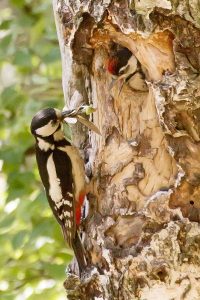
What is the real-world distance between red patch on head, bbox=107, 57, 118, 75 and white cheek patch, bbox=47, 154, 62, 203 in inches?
21.0

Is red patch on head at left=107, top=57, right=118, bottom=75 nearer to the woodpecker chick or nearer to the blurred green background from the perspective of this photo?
the woodpecker chick

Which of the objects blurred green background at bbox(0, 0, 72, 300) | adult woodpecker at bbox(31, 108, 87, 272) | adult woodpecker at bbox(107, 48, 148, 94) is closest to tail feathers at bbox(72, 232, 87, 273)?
adult woodpecker at bbox(31, 108, 87, 272)

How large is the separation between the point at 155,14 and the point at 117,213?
73 centimetres

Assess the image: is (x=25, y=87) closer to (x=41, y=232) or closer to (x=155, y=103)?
(x=41, y=232)

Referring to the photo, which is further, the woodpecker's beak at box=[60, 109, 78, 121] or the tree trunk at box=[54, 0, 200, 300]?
the woodpecker's beak at box=[60, 109, 78, 121]

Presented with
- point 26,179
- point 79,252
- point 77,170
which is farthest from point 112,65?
point 26,179

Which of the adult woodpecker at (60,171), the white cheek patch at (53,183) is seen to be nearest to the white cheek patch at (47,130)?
the adult woodpecker at (60,171)

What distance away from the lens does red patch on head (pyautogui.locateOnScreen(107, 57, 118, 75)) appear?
305cm

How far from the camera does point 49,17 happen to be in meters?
4.45

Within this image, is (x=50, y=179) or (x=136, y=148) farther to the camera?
(x=50, y=179)

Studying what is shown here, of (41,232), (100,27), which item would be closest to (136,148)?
(100,27)

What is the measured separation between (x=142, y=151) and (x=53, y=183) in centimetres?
53

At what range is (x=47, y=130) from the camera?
3.37 metres

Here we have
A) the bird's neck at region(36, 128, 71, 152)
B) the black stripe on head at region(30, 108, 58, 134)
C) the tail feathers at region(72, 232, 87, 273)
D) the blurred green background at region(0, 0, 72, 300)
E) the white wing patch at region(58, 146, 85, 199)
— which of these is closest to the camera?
the tail feathers at region(72, 232, 87, 273)
